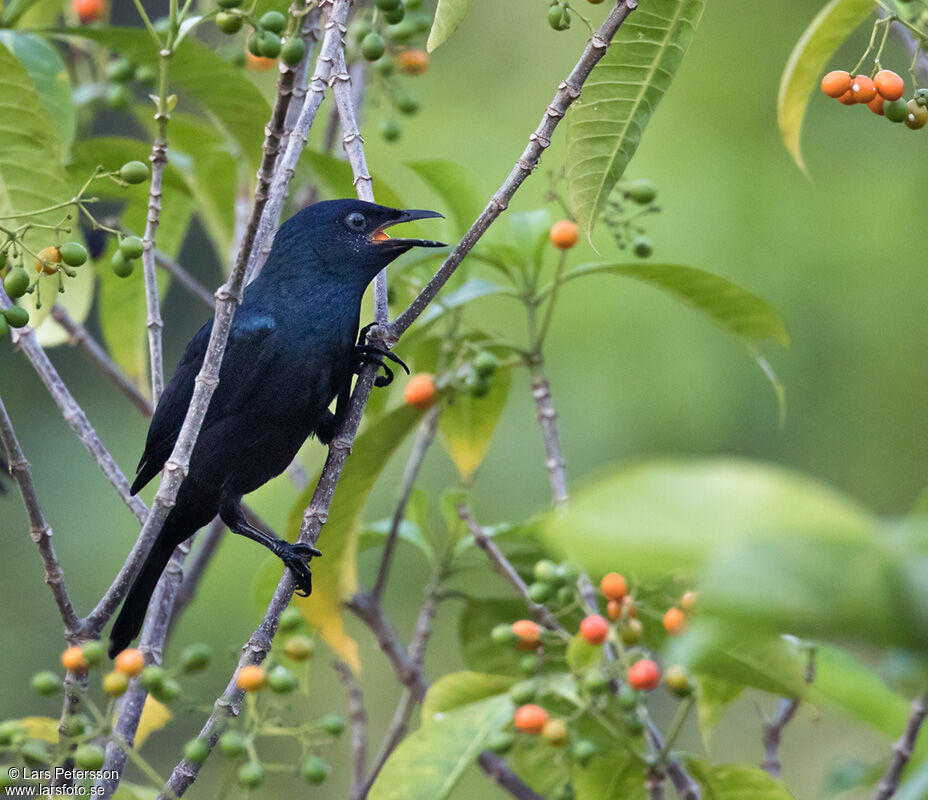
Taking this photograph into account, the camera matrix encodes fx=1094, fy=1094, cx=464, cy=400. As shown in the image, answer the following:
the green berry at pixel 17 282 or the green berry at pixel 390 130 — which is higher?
the green berry at pixel 390 130

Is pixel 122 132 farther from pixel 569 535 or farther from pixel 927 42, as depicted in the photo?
pixel 569 535

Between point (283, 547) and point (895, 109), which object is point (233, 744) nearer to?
point (283, 547)

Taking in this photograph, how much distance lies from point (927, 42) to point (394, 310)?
67.1 inches

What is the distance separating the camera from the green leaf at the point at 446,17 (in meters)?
2.12

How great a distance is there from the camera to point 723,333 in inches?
239

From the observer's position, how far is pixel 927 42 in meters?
2.02

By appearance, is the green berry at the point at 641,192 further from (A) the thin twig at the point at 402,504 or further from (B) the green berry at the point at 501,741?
(B) the green berry at the point at 501,741

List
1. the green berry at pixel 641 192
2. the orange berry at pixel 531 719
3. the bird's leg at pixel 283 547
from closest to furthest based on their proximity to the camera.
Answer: the orange berry at pixel 531 719, the bird's leg at pixel 283 547, the green berry at pixel 641 192

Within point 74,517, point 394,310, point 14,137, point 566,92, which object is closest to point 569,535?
point 566,92

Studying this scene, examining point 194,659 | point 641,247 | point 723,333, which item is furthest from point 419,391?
point 723,333

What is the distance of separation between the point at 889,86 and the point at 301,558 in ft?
5.60

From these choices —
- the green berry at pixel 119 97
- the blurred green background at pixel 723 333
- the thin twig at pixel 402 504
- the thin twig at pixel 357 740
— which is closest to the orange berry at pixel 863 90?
the thin twig at pixel 402 504

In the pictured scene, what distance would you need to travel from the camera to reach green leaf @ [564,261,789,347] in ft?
9.28

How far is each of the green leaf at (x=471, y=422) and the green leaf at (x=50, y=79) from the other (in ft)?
4.05
